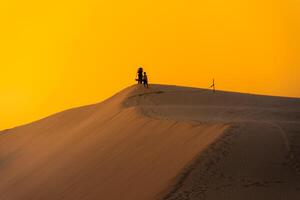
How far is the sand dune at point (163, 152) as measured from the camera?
1253 cm

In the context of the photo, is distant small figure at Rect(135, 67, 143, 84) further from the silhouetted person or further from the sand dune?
the sand dune

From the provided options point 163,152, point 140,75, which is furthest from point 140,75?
point 163,152

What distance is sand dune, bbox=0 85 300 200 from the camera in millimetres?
12531

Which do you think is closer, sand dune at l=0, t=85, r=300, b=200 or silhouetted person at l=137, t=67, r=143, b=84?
sand dune at l=0, t=85, r=300, b=200

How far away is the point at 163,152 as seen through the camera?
15664mm

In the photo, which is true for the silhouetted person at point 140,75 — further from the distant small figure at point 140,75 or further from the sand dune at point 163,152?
the sand dune at point 163,152

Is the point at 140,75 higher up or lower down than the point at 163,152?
lower down

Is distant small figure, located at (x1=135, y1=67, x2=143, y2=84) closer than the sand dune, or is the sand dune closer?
the sand dune

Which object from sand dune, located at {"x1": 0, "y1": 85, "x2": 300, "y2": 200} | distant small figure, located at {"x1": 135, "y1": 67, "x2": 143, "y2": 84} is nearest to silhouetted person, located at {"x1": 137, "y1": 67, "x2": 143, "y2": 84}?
distant small figure, located at {"x1": 135, "y1": 67, "x2": 143, "y2": 84}

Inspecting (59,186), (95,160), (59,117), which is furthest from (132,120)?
Result: (59,117)

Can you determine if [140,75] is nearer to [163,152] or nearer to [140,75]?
[140,75]

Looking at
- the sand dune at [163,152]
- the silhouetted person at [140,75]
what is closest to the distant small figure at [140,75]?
the silhouetted person at [140,75]

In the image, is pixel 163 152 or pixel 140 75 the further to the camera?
pixel 140 75

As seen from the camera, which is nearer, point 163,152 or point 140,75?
point 163,152
